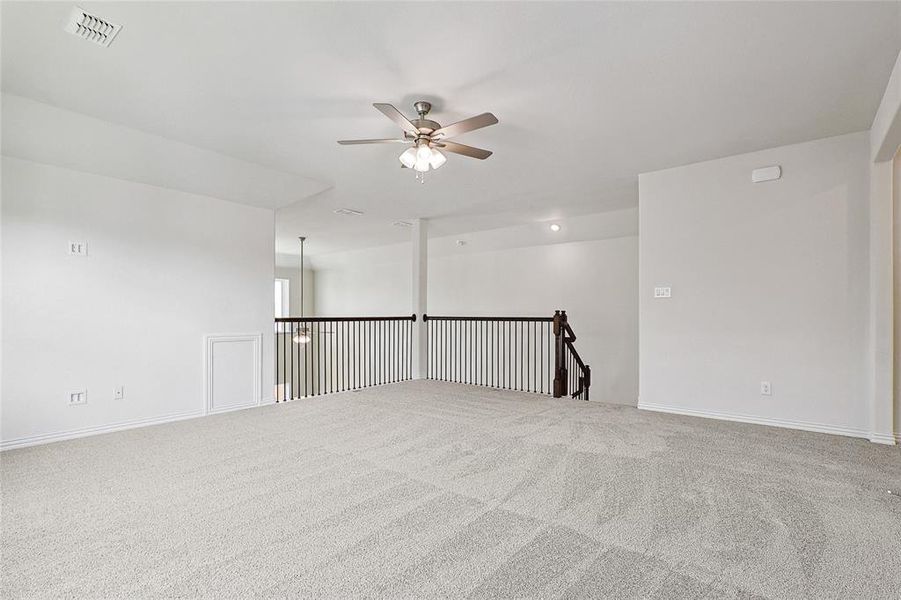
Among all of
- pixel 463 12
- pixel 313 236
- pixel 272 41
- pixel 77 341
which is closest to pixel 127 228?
pixel 77 341

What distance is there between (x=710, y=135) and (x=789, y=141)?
2.61ft

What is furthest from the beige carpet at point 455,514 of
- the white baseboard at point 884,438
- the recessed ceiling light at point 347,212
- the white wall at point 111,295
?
the recessed ceiling light at point 347,212

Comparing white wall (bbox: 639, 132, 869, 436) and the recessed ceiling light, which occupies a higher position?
the recessed ceiling light

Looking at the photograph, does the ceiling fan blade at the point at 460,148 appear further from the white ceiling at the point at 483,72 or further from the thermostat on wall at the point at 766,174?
the thermostat on wall at the point at 766,174

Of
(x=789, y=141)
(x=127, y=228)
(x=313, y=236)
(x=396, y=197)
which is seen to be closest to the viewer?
(x=789, y=141)

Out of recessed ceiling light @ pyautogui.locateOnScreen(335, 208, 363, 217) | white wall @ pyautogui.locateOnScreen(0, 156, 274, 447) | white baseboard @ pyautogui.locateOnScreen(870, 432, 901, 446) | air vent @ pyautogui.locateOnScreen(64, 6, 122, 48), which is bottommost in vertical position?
white baseboard @ pyautogui.locateOnScreen(870, 432, 901, 446)

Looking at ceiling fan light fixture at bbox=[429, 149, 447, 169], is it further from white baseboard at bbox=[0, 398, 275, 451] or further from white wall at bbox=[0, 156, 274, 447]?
white baseboard at bbox=[0, 398, 275, 451]

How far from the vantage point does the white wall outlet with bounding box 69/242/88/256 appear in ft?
12.4

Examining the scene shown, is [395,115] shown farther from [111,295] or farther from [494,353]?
[494,353]

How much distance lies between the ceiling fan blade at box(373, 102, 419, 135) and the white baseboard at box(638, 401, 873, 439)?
3710 millimetres

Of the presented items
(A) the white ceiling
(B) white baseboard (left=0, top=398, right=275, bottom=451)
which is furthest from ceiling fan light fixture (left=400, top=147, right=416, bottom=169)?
(B) white baseboard (left=0, top=398, right=275, bottom=451)

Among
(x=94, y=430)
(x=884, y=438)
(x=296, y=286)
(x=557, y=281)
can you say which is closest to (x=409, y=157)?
(x=94, y=430)

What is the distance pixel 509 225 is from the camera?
7527 millimetres

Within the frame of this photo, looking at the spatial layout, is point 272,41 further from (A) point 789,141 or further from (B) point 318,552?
(A) point 789,141
